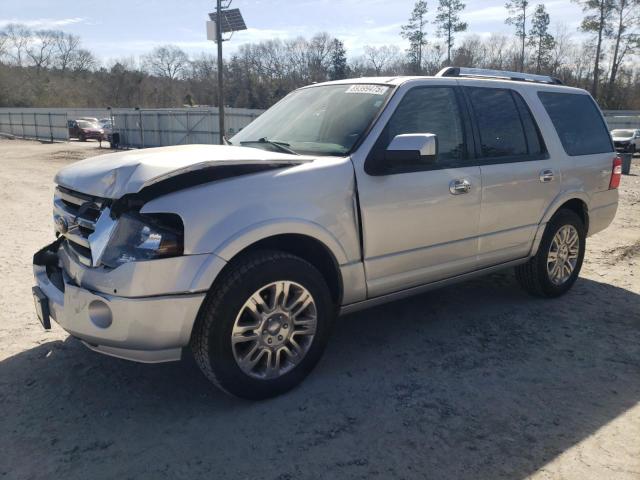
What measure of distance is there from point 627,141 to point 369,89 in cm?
2679

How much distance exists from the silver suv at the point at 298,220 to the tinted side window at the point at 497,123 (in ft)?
0.04

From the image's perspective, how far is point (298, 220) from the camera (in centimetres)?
316

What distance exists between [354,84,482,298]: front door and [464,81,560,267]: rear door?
15 centimetres

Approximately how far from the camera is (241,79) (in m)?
80.8

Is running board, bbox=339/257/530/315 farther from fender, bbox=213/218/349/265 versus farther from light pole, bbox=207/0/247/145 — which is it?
light pole, bbox=207/0/247/145

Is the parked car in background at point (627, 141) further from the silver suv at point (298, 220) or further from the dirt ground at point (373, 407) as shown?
the dirt ground at point (373, 407)

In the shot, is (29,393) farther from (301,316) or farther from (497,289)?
(497,289)

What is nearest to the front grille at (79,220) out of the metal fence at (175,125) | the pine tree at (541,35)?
the metal fence at (175,125)

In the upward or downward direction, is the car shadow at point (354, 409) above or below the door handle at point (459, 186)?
below

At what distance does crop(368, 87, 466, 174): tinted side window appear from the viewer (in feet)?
11.9

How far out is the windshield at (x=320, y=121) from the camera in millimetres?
3699

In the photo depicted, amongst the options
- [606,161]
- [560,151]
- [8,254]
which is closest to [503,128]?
[560,151]

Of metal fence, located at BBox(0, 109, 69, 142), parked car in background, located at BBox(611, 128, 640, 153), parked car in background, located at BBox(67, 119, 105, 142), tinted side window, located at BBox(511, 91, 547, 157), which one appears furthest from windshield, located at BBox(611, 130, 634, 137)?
metal fence, located at BBox(0, 109, 69, 142)

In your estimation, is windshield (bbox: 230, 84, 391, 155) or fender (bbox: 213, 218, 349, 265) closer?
fender (bbox: 213, 218, 349, 265)
